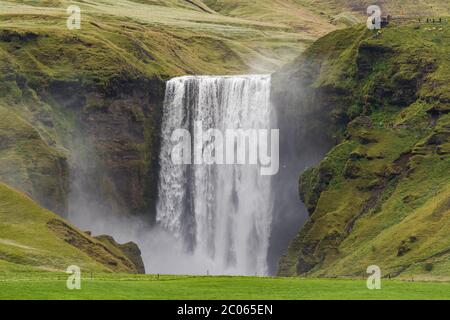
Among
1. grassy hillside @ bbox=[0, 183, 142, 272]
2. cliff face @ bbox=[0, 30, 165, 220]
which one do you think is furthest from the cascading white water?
grassy hillside @ bbox=[0, 183, 142, 272]

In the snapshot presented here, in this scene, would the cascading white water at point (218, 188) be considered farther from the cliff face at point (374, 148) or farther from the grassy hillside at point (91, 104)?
the cliff face at point (374, 148)

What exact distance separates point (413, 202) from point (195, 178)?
4881cm

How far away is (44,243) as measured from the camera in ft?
408

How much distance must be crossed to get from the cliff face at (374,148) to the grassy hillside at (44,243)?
70.9 ft

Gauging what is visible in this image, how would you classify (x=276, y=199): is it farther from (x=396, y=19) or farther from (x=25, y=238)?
(x=25, y=238)

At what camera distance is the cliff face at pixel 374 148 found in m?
125

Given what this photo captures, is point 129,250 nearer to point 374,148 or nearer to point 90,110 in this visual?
point 374,148

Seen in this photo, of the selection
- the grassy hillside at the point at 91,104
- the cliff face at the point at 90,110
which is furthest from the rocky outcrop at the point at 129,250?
the grassy hillside at the point at 91,104

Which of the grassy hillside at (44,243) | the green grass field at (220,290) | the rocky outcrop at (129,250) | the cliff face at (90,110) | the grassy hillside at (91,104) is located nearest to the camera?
the green grass field at (220,290)

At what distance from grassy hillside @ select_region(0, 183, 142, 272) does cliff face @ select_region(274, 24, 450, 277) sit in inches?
851

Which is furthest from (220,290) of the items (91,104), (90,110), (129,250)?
(91,104)

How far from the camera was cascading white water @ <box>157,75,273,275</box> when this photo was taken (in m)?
168

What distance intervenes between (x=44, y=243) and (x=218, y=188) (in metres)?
53.7

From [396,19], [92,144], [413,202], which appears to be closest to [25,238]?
Result: [413,202]
